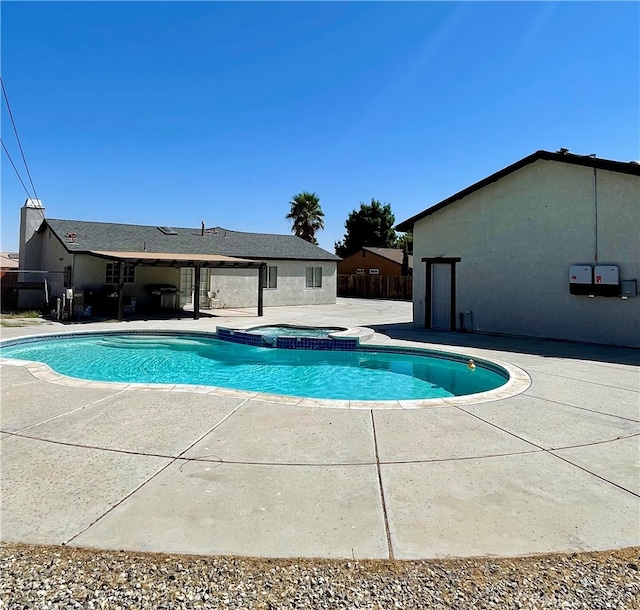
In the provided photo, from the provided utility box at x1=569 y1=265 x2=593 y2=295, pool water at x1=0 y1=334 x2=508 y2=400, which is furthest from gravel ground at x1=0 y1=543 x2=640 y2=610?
utility box at x1=569 y1=265 x2=593 y2=295

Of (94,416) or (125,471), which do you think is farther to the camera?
(94,416)

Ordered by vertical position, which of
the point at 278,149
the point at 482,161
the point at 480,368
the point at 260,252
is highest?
the point at 278,149

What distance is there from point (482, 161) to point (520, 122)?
3229 mm

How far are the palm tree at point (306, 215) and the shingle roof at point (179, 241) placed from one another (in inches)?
447

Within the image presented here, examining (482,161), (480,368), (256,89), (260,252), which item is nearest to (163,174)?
(260,252)

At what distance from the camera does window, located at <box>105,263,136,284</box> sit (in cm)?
1833

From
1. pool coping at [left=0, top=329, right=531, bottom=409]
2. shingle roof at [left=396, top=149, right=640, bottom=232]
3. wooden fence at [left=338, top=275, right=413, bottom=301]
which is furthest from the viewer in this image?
wooden fence at [left=338, top=275, right=413, bottom=301]

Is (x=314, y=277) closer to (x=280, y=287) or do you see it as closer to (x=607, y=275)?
(x=280, y=287)

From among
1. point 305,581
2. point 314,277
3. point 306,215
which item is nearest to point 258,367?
point 305,581

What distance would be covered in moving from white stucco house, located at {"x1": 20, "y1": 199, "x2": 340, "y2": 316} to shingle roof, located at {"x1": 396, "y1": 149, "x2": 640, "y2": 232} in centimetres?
791

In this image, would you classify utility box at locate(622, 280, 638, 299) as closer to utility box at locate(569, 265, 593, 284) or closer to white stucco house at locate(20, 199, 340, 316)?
utility box at locate(569, 265, 593, 284)

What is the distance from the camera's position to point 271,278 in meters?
23.6

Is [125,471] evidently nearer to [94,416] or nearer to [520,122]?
[94,416]

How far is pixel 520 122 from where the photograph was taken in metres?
12.9
